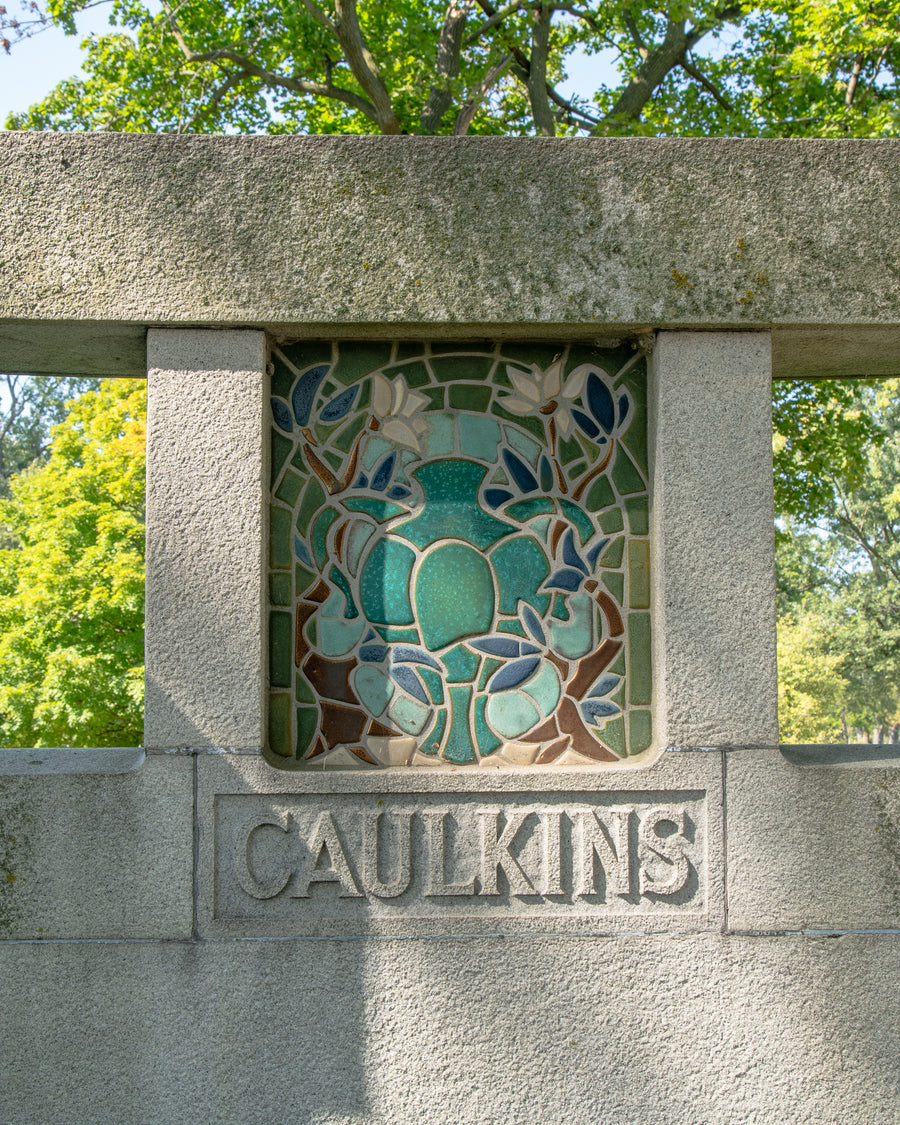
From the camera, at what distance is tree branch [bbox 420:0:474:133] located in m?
11.9

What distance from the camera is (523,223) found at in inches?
122

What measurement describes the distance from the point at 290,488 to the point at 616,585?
1243 millimetres

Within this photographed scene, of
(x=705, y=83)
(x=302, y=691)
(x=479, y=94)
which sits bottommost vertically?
(x=302, y=691)

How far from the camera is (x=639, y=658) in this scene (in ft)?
10.6

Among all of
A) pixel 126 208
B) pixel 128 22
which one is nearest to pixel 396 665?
pixel 126 208

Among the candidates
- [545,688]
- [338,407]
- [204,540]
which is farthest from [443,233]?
[545,688]

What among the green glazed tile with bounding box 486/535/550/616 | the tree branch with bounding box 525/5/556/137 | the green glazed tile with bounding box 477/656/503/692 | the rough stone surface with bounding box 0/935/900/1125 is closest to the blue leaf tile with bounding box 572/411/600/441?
the green glazed tile with bounding box 486/535/550/616

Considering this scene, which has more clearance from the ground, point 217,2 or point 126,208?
point 217,2

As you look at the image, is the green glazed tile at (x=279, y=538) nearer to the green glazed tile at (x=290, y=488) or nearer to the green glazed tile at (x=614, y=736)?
the green glazed tile at (x=290, y=488)

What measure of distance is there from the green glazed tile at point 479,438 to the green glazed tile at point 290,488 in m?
0.61

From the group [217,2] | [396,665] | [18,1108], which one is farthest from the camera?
[217,2]

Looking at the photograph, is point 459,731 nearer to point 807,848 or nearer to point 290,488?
point 290,488

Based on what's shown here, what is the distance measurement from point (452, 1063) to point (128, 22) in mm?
14977

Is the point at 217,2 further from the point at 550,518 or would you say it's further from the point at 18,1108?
the point at 18,1108
